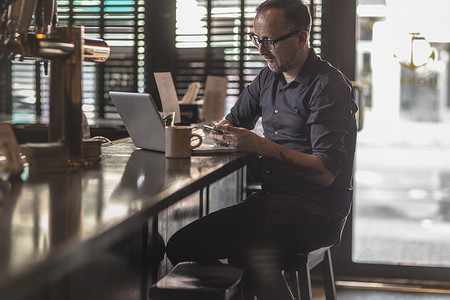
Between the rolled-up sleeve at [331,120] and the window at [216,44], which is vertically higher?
the window at [216,44]

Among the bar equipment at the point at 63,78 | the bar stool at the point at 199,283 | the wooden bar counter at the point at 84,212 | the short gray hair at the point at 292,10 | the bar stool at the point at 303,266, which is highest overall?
the short gray hair at the point at 292,10

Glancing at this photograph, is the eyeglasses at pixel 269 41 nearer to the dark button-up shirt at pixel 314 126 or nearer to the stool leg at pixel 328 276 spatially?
the dark button-up shirt at pixel 314 126

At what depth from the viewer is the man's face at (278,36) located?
2.53 meters

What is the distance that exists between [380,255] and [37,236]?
341cm

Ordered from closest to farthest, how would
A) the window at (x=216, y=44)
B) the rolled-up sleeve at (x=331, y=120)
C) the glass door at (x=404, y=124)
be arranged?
1. the rolled-up sleeve at (x=331, y=120)
2. the glass door at (x=404, y=124)
3. the window at (x=216, y=44)

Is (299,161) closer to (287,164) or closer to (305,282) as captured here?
(287,164)

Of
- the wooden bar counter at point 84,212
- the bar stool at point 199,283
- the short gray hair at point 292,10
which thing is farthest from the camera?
the short gray hair at point 292,10

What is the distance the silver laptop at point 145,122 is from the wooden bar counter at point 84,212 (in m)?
0.06

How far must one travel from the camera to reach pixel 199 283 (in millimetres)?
1863

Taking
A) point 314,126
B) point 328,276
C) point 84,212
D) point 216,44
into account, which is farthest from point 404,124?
point 84,212

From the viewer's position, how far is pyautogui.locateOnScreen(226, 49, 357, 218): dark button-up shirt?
7.59 ft

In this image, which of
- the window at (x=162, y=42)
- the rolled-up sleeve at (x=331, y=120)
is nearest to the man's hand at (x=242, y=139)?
the rolled-up sleeve at (x=331, y=120)

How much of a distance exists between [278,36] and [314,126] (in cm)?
43

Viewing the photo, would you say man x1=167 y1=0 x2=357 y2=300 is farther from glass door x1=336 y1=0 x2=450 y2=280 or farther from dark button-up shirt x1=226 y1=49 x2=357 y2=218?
glass door x1=336 y1=0 x2=450 y2=280
